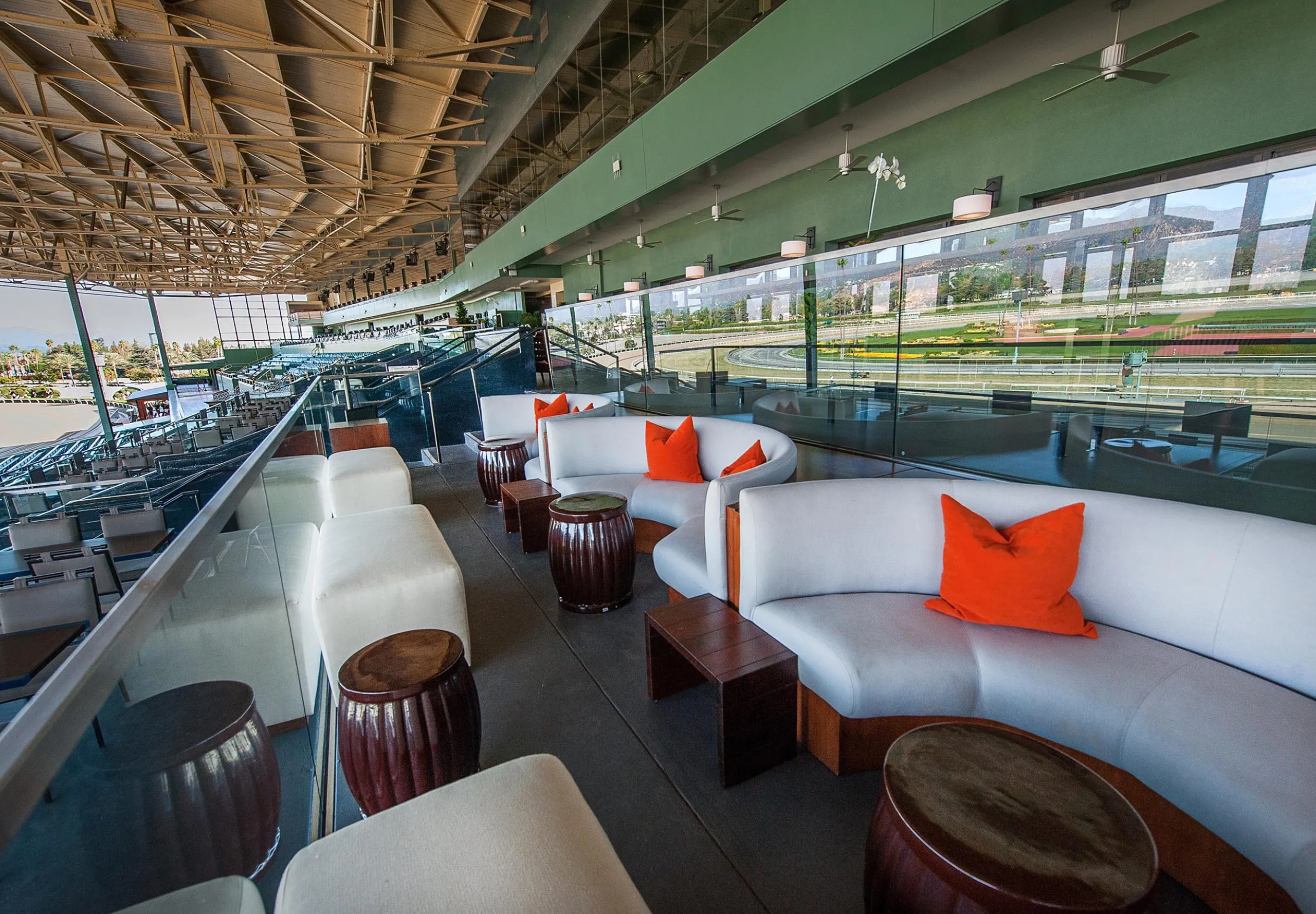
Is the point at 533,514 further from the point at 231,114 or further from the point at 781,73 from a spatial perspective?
the point at 231,114

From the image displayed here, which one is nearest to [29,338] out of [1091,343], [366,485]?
[366,485]

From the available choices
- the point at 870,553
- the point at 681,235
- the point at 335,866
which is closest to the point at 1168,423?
the point at 870,553

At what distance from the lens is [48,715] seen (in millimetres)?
611

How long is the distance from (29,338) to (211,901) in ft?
92.0

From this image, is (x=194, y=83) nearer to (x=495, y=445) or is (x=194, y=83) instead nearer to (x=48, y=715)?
(x=495, y=445)

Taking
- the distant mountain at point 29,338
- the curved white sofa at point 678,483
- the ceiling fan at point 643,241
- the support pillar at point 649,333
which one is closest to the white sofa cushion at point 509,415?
the support pillar at point 649,333

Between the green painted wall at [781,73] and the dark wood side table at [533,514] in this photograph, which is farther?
the dark wood side table at [533,514]

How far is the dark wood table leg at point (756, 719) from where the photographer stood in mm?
1734

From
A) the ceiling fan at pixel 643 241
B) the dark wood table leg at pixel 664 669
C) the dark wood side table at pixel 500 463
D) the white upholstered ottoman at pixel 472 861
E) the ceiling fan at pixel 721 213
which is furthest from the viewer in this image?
the ceiling fan at pixel 643 241

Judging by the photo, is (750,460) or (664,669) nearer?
(664,669)

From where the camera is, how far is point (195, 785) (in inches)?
35.1

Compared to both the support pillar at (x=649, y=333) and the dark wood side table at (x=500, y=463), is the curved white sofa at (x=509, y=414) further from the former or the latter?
the dark wood side table at (x=500, y=463)

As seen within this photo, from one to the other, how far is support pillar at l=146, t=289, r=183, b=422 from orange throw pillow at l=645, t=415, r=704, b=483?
30.7 m

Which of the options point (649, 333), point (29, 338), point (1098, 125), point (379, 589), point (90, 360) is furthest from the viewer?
point (29, 338)
